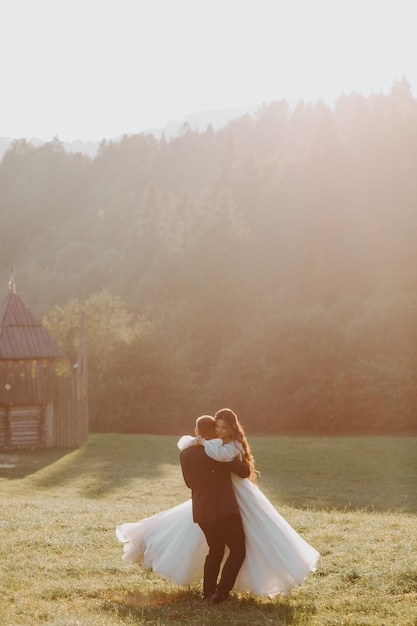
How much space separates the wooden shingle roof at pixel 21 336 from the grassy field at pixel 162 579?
8689 millimetres

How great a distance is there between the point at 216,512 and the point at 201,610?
3.67 ft

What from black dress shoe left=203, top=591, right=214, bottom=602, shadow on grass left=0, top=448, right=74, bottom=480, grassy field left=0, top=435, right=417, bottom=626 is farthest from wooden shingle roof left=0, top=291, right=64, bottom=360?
black dress shoe left=203, top=591, right=214, bottom=602

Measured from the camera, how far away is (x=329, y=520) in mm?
15141

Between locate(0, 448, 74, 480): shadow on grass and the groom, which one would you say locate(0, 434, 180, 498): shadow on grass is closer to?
locate(0, 448, 74, 480): shadow on grass

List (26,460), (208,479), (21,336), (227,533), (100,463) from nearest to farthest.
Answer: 1. (227,533)
2. (208,479)
3. (100,463)
4. (26,460)
5. (21,336)

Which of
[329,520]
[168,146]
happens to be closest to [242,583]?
[329,520]

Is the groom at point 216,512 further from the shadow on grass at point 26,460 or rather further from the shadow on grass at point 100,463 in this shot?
the shadow on grass at point 26,460

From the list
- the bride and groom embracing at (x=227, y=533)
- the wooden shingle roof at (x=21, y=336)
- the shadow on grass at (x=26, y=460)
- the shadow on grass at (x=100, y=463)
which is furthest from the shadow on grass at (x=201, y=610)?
the wooden shingle roof at (x=21, y=336)

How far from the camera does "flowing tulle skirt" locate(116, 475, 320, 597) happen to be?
353 inches

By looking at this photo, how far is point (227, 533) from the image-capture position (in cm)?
910

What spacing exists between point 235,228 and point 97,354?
24.0m

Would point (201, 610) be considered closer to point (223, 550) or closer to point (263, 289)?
point (223, 550)

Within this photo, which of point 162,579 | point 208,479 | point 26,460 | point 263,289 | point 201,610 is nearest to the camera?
point 201,610

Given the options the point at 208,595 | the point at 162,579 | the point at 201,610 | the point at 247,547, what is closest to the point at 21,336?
the point at 162,579
